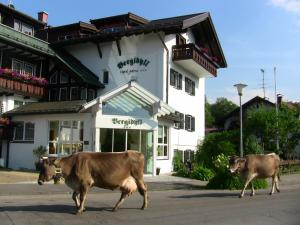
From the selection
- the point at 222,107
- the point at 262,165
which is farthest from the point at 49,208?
the point at 222,107

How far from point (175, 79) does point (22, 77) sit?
10.7 m

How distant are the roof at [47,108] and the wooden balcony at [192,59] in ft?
26.9

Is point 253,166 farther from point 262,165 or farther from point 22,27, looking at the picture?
point 22,27

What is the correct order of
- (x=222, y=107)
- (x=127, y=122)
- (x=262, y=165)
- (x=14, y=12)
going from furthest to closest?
(x=222, y=107) → (x=14, y=12) → (x=127, y=122) → (x=262, y=165)

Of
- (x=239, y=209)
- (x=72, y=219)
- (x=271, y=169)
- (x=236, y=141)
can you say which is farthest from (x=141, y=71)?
(x=72, y=219)

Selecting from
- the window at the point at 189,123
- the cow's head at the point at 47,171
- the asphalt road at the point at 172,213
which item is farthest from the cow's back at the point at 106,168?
the window at the point at 189,123

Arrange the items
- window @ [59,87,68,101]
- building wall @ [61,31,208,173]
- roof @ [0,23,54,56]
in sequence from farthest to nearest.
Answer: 1. window @ [59,87,68,101]
2. building wall @ [61,31,208,173]
3. roof @ [0,23,54,56]

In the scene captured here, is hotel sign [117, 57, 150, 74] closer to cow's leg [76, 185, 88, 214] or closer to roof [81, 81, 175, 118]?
roof [81, 81, 175, 118]

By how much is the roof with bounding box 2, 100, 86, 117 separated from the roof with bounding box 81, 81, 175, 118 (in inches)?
62.0

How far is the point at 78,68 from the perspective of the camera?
110 ft

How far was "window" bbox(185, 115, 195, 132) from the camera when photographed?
117 ft

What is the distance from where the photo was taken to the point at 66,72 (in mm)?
32906

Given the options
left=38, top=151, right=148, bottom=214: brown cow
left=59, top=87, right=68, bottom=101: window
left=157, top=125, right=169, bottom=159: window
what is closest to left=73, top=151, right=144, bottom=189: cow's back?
left=38, top=151, right=148, bottom=214: brown cow

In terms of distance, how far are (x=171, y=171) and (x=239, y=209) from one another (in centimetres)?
1812
